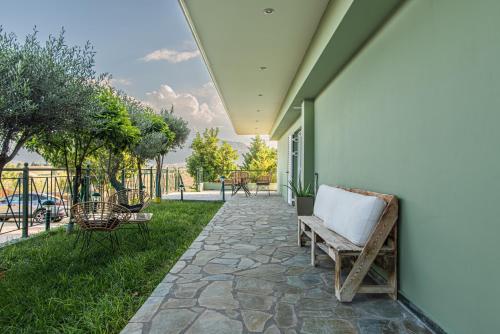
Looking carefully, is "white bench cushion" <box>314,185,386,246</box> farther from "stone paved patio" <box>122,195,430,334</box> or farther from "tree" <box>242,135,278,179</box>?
"tree" <box>242,135,278,179</box>

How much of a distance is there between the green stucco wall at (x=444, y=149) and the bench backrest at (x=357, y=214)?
161 millimetres

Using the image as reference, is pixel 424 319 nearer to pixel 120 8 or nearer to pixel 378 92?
pixel 378 92

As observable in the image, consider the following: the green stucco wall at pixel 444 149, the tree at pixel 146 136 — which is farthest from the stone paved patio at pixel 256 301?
the tree at pixel 146 136

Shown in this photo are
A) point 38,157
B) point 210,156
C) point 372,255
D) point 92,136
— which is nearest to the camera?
point 372,255

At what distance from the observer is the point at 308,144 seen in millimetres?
6336

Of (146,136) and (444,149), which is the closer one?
(444,149)

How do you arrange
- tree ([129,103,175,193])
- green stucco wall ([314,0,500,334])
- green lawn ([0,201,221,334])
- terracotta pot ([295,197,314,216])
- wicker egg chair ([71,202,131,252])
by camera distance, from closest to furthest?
green stucco wall ([314,0,500,334]) → green lawn ([0,201,221,334]) → wicker egg chair ([71,202,131,252]) → terracotta pot ([295,197,314,216]) → tree ([129,103,175,193])

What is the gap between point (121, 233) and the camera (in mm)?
4832

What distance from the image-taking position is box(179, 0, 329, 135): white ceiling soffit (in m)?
3.57

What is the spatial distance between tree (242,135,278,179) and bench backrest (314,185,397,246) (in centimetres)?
1752

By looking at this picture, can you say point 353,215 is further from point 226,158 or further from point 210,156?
point 226,158

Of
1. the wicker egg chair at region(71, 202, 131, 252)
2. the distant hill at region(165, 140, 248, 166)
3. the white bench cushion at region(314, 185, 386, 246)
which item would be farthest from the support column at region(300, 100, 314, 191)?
the distant hill at region(165, 140, 248, 166)

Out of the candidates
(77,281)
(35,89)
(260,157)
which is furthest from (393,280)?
(260,157)

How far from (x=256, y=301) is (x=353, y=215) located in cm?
107
